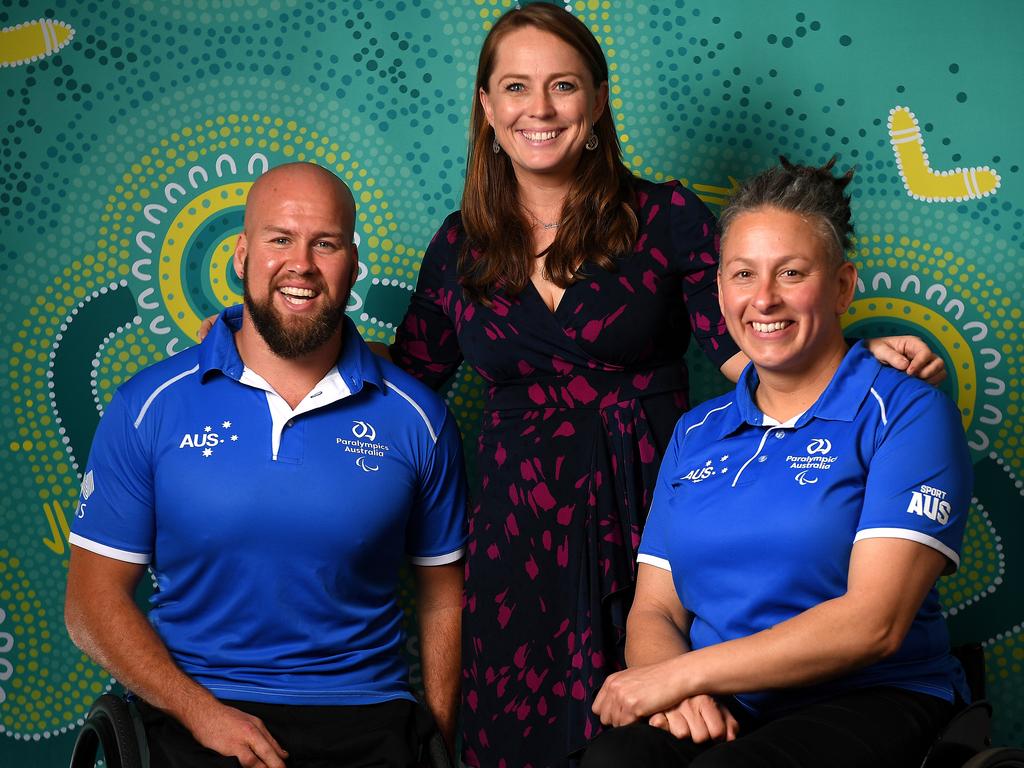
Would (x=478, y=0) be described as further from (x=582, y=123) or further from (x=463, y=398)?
(x=463, y=398)

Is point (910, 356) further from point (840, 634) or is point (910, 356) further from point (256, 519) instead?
point (256, 519)

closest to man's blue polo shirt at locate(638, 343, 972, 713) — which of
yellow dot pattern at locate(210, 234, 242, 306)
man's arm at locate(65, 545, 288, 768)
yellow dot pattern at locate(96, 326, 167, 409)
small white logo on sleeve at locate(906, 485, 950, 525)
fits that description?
small white logo on sleeve at locate(906, 485, 950, 525)

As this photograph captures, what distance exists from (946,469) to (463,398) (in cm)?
147

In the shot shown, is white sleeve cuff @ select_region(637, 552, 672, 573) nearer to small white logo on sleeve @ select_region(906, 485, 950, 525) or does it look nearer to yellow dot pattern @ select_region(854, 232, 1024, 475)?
small white logo on sleeve @ select_region(906, 485, 950, 525)

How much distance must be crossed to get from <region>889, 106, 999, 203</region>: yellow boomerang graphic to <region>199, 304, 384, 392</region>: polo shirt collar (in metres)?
1.38

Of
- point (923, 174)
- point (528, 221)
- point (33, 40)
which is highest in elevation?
point (33, 40)

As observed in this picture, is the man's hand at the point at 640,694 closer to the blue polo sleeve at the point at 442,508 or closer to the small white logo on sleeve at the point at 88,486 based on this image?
the blue polo sleeve at the point at 442,508

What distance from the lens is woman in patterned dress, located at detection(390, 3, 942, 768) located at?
2283 millimetres

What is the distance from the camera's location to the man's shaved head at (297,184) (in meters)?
2.36

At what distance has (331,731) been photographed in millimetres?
2109

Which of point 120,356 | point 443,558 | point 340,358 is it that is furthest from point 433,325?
point 120,356

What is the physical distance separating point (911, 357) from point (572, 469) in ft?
2.26

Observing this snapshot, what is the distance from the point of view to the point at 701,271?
2.30 m

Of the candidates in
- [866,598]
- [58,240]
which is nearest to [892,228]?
[866,598]
